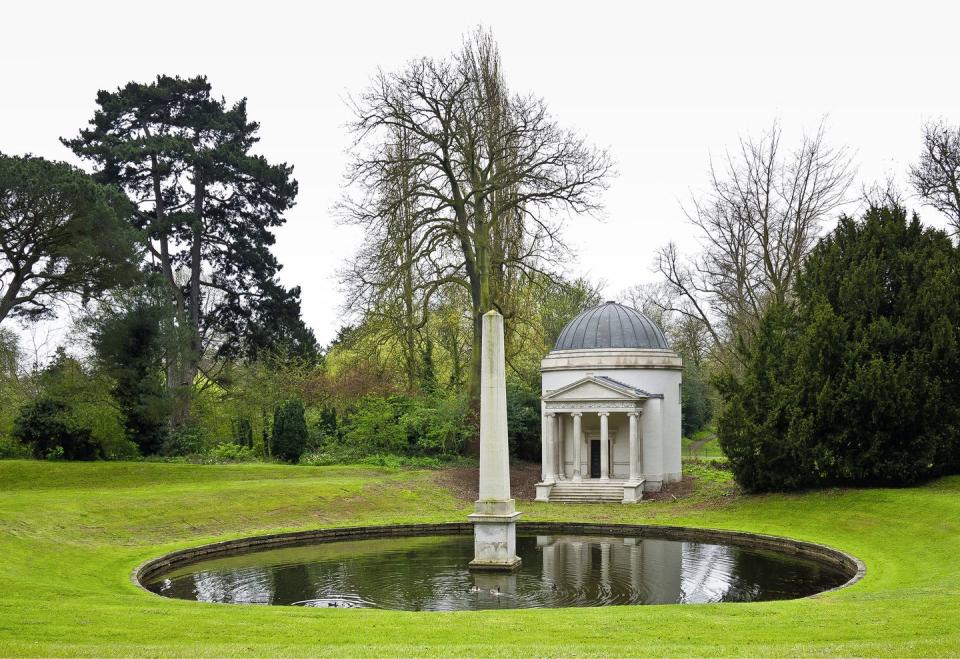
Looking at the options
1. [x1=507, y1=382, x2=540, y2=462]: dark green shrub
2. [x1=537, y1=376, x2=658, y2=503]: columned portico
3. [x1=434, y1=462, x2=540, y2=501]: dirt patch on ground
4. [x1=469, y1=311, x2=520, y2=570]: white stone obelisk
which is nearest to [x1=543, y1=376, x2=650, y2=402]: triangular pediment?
[x1=537, y1=376, x2=658, y2=503]: columned portico

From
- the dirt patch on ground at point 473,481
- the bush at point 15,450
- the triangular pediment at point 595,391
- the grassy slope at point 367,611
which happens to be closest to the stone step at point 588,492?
the dirt patch on ground at point 473,481

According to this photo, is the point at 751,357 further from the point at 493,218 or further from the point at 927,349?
the point at 493,218

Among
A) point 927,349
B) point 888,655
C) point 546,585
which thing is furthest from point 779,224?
point 888,655

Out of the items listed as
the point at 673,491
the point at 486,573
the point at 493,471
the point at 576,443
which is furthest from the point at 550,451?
the point at 486,573

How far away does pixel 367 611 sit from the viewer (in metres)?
13.8

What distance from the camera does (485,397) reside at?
2077 centimetres

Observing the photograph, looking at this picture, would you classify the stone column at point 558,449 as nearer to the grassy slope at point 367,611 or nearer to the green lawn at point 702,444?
the grassy slope at point 367,611

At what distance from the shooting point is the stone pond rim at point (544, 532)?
20.2 m

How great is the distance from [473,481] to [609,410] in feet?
20.4

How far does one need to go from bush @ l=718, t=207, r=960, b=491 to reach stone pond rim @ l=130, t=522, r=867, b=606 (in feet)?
17.1

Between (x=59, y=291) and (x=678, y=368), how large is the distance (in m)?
24.3

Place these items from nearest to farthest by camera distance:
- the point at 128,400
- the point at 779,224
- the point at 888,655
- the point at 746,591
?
the point at 888,655 < the point at 746,591 < the point at 128,400 < the point at 779,224

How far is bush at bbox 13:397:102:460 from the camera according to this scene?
101 ft

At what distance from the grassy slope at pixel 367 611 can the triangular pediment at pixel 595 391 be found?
469cm
